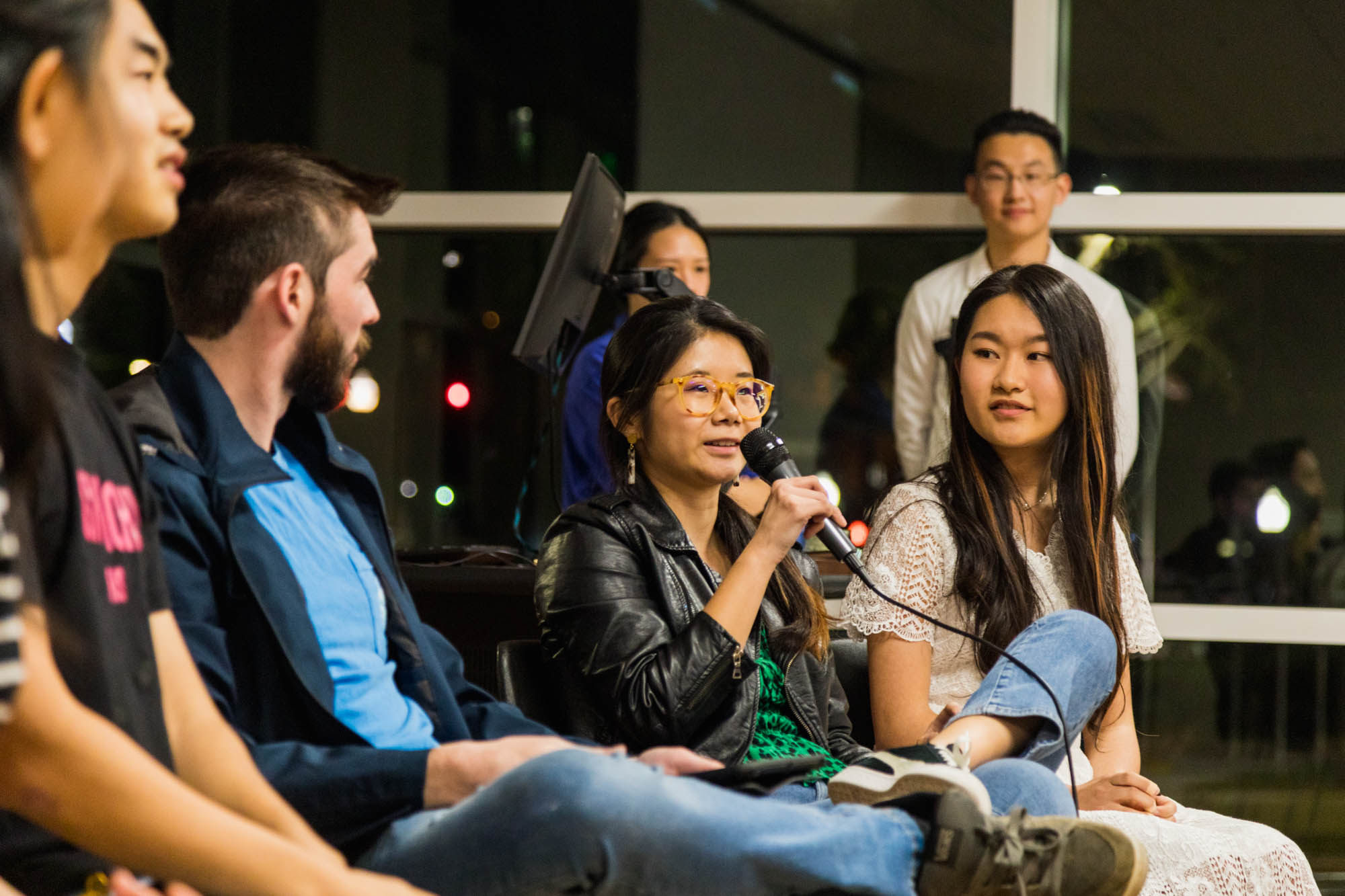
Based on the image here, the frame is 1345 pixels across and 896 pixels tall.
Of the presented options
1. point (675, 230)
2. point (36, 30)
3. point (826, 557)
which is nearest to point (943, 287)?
point (675, 230)

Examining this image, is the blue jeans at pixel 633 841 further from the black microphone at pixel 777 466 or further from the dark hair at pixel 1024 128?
the dark hair at pixel 1024 128

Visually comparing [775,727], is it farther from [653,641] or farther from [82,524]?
[82,524]

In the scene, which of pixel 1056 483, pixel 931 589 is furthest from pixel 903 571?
pixel 1056 483

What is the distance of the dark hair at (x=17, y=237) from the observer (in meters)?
0.88

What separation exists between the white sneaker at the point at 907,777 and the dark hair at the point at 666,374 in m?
0.44

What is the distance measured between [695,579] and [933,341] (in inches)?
73.6

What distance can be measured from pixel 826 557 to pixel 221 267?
167 centimetres

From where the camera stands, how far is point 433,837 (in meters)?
1.29

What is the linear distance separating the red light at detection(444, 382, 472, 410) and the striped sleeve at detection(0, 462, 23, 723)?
3.43 m

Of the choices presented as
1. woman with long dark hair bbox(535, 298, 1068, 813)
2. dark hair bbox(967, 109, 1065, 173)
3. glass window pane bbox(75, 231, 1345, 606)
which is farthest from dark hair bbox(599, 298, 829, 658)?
dark hair bbox(967, 109, 1065, 173)

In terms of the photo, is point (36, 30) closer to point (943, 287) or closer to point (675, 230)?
point (675, 230)

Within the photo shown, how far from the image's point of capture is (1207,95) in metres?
3.88

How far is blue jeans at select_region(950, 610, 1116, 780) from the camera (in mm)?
1777

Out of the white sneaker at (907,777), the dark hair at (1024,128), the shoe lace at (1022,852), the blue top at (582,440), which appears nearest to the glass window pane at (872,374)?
the dark hair at (1024,128)
